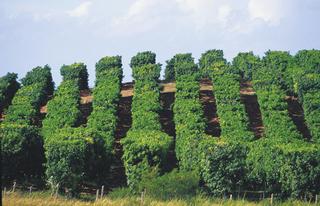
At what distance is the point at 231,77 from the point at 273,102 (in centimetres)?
890

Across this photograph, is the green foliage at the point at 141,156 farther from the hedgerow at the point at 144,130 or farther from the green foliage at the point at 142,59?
the green foliage at the point at 142,59

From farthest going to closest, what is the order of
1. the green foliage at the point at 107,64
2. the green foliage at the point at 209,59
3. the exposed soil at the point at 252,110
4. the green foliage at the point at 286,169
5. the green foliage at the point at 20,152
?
the green foliage at the point at 209,59 → the green foliage at the point at 107,64 → the exposed soil at the point at 252,110 → the green foliage at the point at 20,152 → the green foliage at the point at 286,169

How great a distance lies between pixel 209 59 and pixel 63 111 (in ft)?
93.0

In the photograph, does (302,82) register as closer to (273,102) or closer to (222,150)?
(273,102)

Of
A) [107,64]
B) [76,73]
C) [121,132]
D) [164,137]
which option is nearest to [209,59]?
[107,64]

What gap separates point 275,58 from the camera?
223ft

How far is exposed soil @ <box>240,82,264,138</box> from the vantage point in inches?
2127

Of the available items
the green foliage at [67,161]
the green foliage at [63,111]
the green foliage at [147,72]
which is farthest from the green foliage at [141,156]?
the green foliage at [147,72]

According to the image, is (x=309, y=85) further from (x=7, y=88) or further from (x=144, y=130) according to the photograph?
(x=7, y=88)

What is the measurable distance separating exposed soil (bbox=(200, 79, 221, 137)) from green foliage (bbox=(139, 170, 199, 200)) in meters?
16.7

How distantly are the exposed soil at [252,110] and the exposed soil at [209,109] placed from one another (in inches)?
175

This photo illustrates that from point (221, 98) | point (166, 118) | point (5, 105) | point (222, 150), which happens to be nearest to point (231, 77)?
point (221, 98)

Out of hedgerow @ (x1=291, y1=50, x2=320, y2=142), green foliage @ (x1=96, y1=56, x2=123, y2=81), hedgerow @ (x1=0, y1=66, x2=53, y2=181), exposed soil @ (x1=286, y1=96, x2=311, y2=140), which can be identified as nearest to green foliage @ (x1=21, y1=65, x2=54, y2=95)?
green foliage @ (x1=96, y1=56, x2=123, y2=81)

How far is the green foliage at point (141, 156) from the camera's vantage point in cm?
3833
